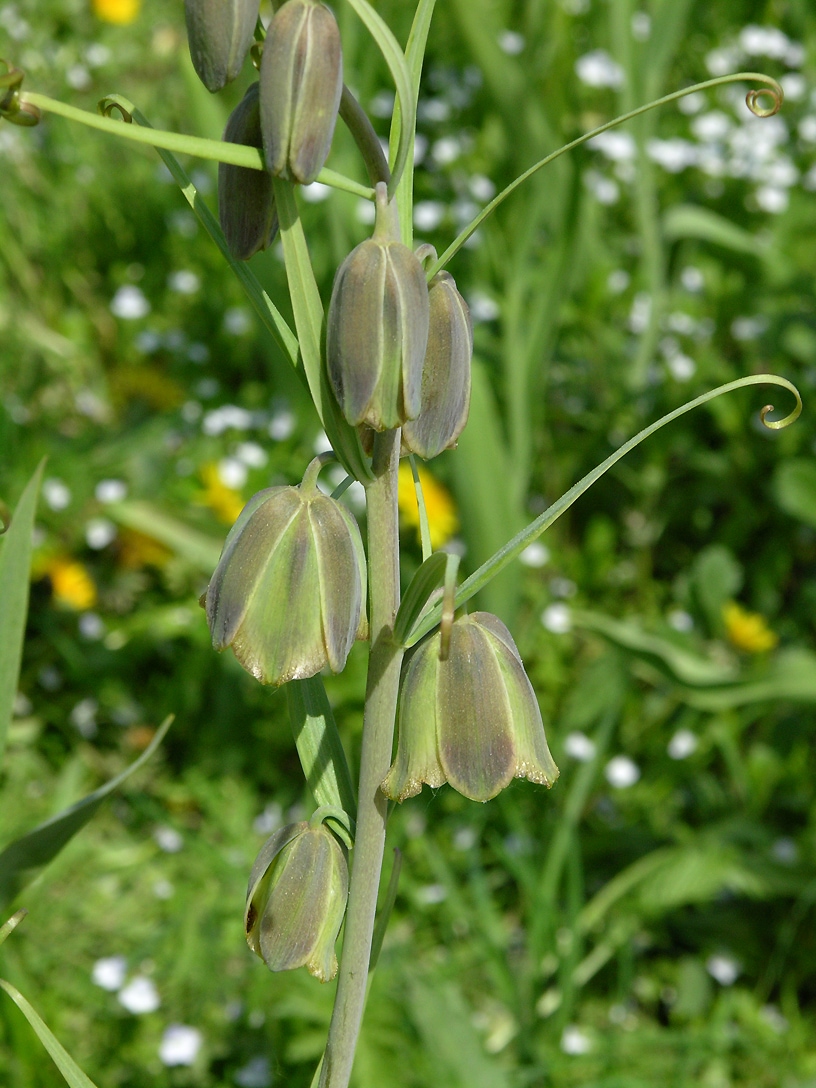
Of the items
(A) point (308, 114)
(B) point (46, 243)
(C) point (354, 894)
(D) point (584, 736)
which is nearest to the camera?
(A) point (308, 114)

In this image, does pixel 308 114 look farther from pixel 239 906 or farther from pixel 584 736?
pixel 584 736

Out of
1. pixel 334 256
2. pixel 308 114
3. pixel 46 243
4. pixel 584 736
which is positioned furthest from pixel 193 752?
pixel 308 114

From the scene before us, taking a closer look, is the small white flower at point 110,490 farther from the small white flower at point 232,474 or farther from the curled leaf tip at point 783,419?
the curled leaf tip at point 783,419

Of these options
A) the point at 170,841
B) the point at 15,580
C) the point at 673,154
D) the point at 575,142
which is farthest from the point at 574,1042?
the point at 673,154

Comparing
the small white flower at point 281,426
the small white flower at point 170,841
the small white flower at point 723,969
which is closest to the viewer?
the small white flower at point 723,969

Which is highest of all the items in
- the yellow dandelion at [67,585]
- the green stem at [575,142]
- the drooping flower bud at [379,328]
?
the green stem at [575,142]

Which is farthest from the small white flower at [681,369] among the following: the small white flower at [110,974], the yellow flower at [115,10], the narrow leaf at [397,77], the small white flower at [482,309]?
the yellow flower at [115,10]

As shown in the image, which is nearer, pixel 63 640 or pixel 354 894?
pixel 354 894
